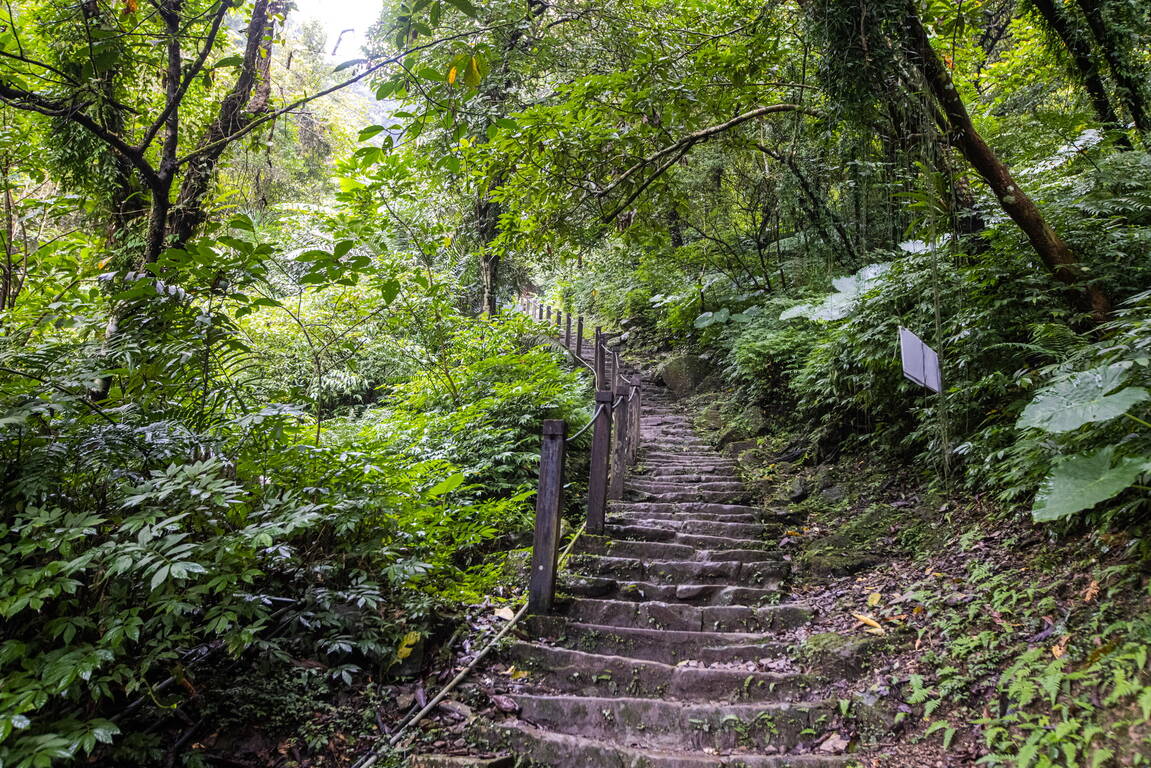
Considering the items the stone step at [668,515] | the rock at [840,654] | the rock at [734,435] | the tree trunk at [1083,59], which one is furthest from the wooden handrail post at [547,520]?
the tree trunk at [1083,59]

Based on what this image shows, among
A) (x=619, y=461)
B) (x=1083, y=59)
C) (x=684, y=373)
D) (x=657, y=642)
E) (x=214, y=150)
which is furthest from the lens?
(x=684, y=373)

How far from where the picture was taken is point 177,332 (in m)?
3.22

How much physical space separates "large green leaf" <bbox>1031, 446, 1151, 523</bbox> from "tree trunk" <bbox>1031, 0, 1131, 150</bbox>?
15.3ft

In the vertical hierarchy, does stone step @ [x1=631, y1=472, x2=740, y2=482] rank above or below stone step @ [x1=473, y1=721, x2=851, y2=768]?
above

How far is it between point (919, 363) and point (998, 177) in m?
1.38

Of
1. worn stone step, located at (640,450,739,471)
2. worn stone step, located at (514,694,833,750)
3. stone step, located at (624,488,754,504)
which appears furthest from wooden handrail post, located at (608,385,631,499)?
worn stone step, located at (514,694,833,750)

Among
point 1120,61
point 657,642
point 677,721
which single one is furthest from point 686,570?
point 1120,61

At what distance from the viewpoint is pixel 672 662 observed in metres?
3.66

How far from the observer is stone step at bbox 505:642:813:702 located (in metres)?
3.23

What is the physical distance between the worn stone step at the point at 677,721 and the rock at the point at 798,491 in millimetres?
3452

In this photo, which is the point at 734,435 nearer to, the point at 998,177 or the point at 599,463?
the point at 599,463

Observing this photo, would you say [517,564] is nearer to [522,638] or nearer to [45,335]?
[522,638]

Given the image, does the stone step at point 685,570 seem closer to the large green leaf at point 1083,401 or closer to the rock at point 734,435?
the large green leaf at point 1083,401

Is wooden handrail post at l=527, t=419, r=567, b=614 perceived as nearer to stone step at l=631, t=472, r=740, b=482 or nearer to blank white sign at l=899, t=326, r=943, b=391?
blank white sign at l=899, t=326, r=943, b=391
